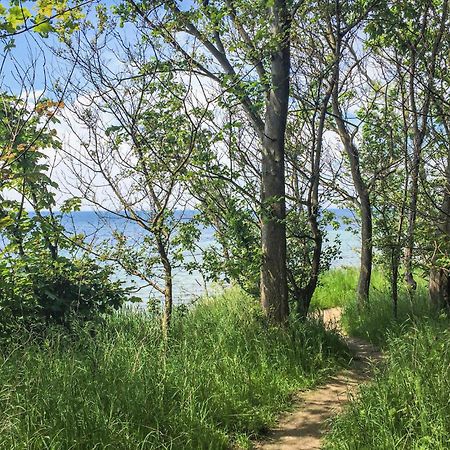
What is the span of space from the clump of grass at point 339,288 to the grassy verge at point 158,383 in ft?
13.2

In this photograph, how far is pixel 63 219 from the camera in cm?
620

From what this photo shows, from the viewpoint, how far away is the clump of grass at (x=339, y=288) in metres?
10.5

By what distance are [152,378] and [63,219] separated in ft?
9.07

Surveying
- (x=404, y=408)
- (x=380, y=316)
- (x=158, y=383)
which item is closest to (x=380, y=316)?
(x=380, y=316)

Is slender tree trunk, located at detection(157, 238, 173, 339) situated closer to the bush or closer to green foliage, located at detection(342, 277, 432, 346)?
the bush

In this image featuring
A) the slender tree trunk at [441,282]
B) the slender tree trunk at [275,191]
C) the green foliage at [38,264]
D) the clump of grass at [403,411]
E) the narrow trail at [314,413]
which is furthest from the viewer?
the slender tree trunk at [441,282]

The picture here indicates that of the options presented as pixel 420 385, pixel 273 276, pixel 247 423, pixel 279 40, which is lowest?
pixel 247 423

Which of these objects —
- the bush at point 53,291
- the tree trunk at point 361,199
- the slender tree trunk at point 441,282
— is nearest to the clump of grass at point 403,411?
the bush at point 53,291

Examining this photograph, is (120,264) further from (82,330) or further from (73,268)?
(82,330)

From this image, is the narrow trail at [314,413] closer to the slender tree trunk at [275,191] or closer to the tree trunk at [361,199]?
the slender tree trunk at [275,191]

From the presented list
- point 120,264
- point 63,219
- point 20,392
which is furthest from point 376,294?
point 20,392

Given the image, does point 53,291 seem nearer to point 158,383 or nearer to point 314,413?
point 158,383

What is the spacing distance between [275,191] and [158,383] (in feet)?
10.4

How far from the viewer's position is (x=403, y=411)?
141 inches
